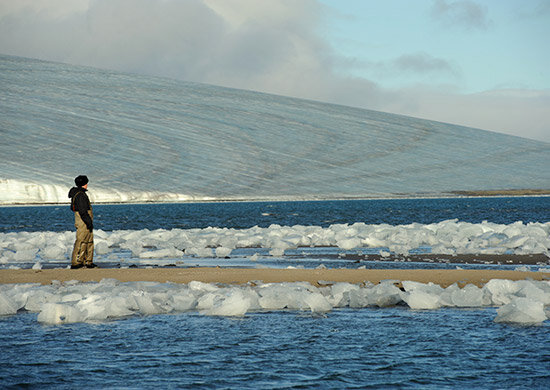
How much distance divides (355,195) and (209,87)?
28374mm

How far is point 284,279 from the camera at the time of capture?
10.1 metres

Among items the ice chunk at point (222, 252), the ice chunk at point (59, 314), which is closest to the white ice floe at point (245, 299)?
the ice chunk at point (59, 314)

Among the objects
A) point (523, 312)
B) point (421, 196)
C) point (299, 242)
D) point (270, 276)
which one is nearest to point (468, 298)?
point (523, 312)

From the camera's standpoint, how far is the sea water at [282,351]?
17.2ft

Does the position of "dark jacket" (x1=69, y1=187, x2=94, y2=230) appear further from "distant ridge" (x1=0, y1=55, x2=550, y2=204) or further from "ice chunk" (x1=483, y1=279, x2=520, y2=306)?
"distant ridge" (x1=0, y1=55, x2=550, y2=204)

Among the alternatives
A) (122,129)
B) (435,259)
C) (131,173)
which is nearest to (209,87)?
(122,129)

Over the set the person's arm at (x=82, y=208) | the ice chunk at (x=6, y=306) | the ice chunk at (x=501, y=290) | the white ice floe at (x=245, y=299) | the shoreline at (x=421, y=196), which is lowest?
the ice chunk at (x=6, y=306)

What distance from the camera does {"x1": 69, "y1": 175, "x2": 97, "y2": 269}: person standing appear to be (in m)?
11.9

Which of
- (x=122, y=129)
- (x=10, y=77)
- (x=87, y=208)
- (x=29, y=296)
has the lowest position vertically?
(x=29, y=296)

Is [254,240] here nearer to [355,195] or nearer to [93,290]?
[93,290]

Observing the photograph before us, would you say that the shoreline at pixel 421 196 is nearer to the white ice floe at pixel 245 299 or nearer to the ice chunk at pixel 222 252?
the ice chunk at pixel 222 252

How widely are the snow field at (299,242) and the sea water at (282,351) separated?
7.85 metres

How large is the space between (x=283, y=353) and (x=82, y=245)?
6.92m

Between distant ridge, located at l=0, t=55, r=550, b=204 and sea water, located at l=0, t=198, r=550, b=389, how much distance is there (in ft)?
177
